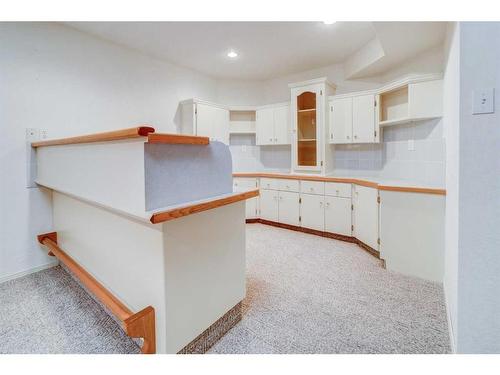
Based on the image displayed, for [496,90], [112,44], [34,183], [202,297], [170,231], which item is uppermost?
[112,44]

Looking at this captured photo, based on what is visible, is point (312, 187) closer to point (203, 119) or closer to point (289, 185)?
point (289, 185)

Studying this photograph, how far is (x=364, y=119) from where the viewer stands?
10.9ft

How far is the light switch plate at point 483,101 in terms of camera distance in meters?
1.17

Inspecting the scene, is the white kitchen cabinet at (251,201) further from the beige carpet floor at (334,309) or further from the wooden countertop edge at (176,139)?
the wooden countertop edge at (176,139)

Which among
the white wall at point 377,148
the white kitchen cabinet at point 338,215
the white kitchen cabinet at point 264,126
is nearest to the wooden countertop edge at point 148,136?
the white wall at point 377,148

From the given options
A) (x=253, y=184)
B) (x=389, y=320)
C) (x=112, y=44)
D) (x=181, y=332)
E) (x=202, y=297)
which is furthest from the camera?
(x=253, y=184)

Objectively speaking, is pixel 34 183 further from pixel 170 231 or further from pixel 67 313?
pixel 170 231

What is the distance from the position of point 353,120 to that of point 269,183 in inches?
55.3

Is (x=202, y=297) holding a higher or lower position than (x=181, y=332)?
higher

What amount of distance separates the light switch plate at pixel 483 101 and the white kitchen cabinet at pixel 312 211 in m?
2.27

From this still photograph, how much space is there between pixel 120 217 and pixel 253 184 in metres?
2.77

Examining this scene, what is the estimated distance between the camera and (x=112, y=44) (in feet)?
9.78

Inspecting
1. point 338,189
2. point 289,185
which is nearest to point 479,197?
point 338,189

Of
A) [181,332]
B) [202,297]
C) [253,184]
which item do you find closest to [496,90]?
[202,297]
